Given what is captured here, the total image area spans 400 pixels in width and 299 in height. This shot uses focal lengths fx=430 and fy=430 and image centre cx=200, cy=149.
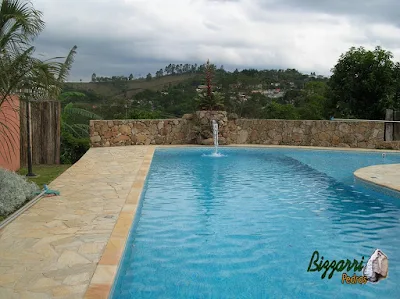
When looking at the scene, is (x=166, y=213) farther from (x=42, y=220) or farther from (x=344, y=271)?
(x=344, y=271)

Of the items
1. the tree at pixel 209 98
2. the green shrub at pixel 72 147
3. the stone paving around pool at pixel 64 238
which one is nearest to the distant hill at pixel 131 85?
the tree at pixel 209 98

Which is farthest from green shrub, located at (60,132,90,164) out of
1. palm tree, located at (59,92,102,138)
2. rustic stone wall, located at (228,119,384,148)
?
rustic stone wall, located at (228,119,384,148)

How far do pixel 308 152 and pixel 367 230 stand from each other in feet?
30.9

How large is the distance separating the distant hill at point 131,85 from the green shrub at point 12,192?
89.3ft

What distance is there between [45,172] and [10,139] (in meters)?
1.12

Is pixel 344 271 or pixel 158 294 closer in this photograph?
pixel 158 294

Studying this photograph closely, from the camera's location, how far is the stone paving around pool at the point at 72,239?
11.1 feet

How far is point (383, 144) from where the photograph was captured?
15.9 m

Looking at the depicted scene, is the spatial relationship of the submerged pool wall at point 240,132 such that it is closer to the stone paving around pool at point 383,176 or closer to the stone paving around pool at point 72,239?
the stone paving around pool at point 383,176

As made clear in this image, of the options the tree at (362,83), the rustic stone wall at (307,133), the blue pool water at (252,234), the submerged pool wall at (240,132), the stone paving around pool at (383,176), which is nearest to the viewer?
the blue pool water at (252,234)

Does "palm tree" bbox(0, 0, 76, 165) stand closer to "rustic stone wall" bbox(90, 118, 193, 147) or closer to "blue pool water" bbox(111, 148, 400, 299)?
"blue pool water" bbox(111, 148, 400, 299)

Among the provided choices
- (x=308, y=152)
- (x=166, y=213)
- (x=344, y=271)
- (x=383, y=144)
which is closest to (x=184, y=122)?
(x=308, y=152)

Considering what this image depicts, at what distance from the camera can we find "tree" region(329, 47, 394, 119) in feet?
61.4

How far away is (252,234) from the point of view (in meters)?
5.43
